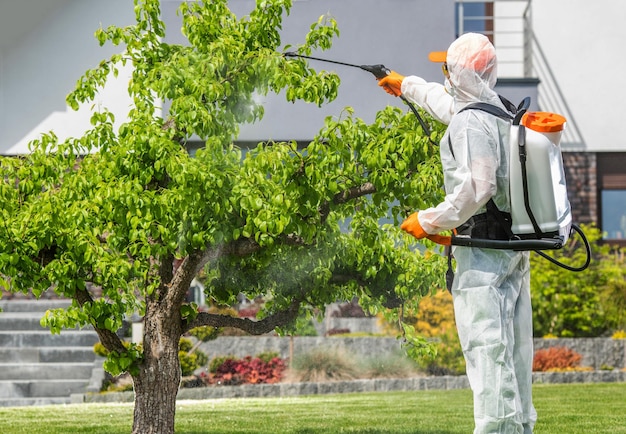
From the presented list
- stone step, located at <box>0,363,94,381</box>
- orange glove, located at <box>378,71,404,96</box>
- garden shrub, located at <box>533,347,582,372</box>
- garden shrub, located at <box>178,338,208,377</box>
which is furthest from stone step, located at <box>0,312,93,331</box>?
orange glove, located at <box>378,71,404,96</box>

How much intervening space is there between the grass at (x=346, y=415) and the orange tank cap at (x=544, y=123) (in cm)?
474

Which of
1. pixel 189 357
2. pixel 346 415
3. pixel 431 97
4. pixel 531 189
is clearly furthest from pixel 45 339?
pixel 531 189

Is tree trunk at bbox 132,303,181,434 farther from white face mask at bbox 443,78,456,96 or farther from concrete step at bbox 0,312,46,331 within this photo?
concrete step at bbox 0,312,46,331

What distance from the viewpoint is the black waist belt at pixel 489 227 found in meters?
4.85

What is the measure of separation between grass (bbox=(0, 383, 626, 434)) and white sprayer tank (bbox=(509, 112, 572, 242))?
181 inches

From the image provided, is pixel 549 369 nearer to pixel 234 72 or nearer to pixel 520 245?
pixel 234 72

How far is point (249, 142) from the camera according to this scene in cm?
1764

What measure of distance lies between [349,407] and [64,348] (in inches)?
197

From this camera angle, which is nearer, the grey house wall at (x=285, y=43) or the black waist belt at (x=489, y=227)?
the black waist belt at (x=489, y=227)

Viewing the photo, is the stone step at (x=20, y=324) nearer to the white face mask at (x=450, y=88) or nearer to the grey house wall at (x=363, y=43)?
the grey house wall at (x=363, y=43)

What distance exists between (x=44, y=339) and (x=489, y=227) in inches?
444

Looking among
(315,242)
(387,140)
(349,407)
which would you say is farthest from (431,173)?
(349,407)

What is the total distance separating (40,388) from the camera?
13883mm

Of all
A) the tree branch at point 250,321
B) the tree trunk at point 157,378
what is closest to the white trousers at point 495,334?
the tree trunk at point 157,378
